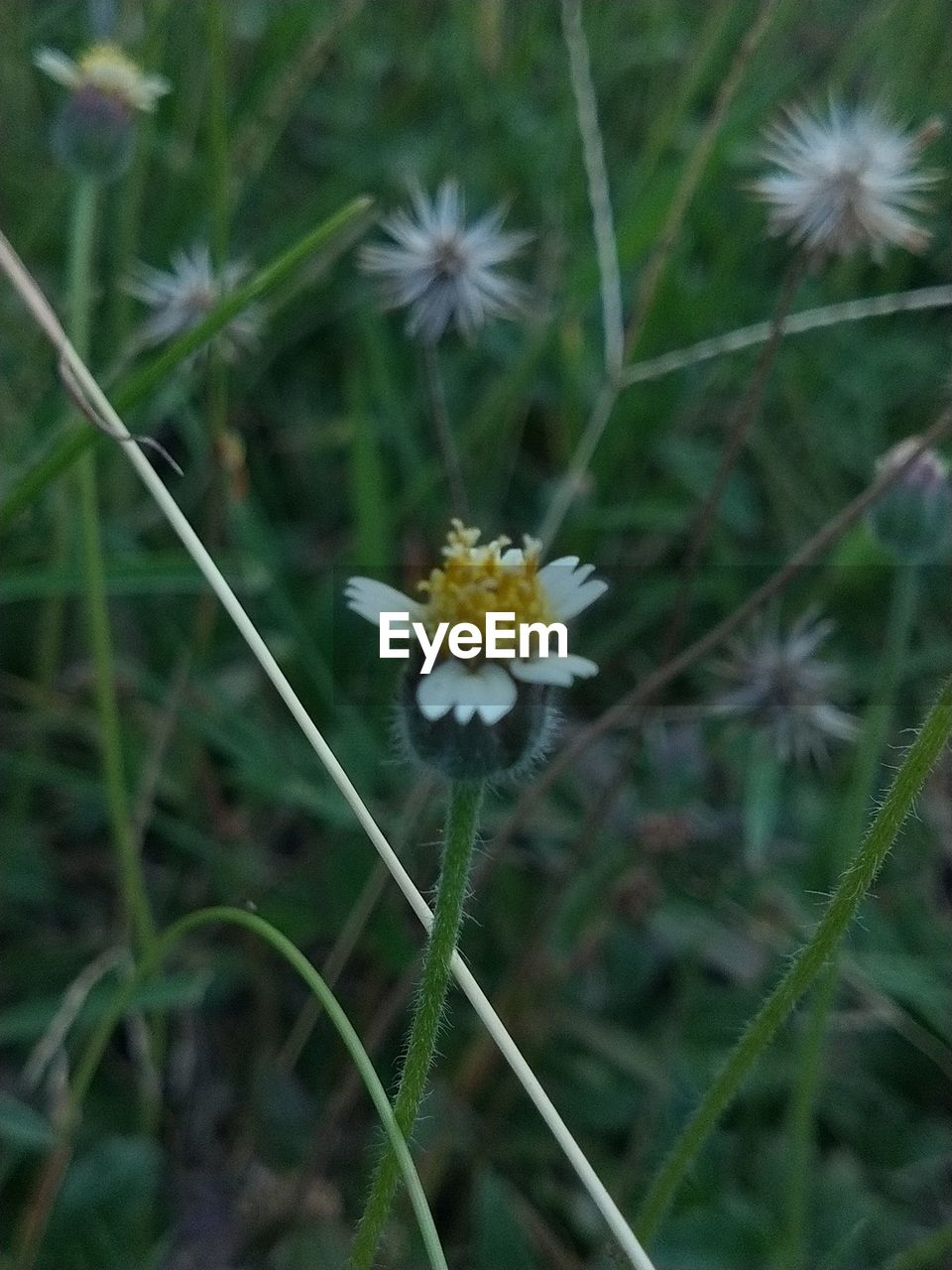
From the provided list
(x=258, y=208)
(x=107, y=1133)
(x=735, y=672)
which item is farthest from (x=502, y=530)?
(x=107, y=1133)

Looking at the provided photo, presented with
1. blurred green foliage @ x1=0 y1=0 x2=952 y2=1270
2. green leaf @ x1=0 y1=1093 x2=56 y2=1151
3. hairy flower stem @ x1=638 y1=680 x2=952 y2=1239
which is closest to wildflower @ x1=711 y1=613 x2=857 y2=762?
blurred green foliage @ x1=0 y1=0 x2=952 y2=1270

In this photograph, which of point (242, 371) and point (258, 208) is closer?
point (242, 371)

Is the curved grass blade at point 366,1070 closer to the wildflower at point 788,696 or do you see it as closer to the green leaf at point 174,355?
the green leaf at point 174,355

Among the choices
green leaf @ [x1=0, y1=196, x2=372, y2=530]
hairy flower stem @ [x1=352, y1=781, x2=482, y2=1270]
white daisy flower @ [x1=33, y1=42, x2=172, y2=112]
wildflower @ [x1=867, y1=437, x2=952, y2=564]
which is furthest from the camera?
white daisy flower @ [x1=33, y1=42, x2=172, y2=112]

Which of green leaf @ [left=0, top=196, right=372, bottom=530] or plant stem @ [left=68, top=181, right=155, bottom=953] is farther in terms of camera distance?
plant stem @ [left=68, top=181, right=155, bottom=953]

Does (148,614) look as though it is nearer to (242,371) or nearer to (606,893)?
(242,371)

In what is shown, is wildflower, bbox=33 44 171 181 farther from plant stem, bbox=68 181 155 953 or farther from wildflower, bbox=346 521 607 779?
wildflower, bbox=346 521 607 779
